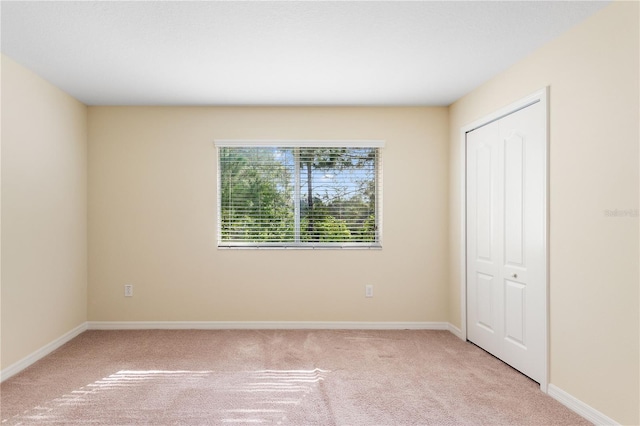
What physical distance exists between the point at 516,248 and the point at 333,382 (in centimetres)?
185

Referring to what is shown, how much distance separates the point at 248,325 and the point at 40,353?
196 cm

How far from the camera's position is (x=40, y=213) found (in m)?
3.67

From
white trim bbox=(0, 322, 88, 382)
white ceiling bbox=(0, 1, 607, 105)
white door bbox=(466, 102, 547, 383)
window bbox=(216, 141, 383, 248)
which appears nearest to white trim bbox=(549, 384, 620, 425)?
white door bbox=(466, 102, 547, 383)

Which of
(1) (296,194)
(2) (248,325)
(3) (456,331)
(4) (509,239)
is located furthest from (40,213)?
(3) (456,331)

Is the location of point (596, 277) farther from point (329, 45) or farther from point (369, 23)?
point (329, 45)

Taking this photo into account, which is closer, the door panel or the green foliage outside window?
the door panel

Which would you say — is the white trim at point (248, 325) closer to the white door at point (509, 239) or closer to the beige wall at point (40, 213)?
the beige wall at point (40, 213)

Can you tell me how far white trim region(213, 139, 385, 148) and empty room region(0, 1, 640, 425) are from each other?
22 millimetres

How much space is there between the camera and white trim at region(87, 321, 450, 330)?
4609 millimetres

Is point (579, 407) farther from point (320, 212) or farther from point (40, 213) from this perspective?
point (40, 213)

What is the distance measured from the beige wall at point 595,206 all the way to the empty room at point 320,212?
0.01 m

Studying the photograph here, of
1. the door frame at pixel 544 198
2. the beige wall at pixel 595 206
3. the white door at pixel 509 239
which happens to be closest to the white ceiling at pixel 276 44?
the beige wall at pixel 595 206

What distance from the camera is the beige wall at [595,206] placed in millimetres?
2283

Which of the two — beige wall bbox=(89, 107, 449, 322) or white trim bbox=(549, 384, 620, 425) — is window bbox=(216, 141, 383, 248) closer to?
beige wall bbox=(89, 107, 449, 322)
